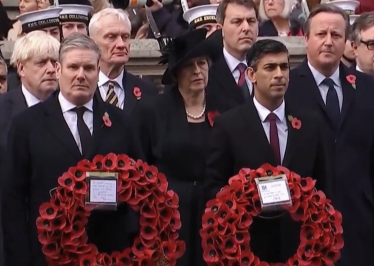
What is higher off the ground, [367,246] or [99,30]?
[99,30]

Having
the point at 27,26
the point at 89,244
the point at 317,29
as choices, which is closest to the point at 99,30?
the point at 27,26

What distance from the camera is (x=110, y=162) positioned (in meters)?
8.02

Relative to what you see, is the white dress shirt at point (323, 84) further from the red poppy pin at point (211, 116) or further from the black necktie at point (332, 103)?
the red poppy pin at point (211, 116)

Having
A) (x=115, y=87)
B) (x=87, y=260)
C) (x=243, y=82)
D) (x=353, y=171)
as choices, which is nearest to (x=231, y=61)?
(x=243, y=82)

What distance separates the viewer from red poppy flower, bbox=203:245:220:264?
25.9 ft

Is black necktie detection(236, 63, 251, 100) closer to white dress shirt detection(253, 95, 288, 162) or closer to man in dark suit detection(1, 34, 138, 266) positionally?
white dress shirt detection(253, 95, 288, 162)

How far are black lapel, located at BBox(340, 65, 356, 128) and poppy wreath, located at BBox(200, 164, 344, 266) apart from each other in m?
1.30

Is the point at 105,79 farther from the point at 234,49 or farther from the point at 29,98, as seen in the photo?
the point at 234,49

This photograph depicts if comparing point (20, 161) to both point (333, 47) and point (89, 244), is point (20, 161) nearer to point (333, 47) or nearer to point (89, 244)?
point (89, 244)

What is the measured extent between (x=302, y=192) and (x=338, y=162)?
3.93ft

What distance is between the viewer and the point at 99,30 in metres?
10.0

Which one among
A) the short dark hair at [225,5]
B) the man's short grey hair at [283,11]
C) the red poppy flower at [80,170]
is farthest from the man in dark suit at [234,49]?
the man's short grey hair at [283,11]

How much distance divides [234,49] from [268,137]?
1.64m

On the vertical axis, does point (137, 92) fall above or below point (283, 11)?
below
